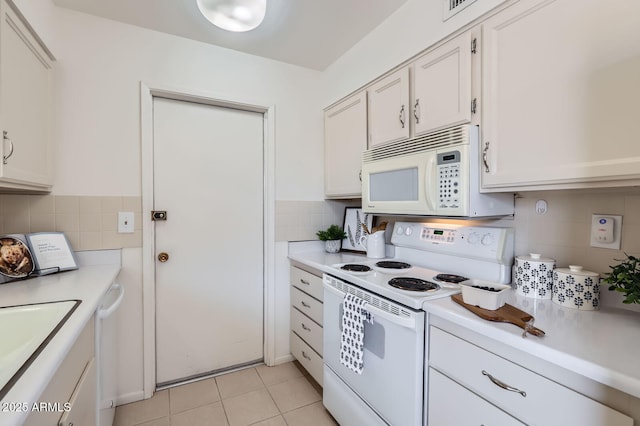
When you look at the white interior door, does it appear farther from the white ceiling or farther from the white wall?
the white ceiling

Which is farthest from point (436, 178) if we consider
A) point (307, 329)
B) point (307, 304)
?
point (307, 329)

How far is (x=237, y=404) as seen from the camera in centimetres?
188

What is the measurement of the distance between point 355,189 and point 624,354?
Answer: 1.57 metres

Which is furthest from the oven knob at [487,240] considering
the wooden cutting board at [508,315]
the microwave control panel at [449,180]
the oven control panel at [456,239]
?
the wooden cutting board at [508,315]

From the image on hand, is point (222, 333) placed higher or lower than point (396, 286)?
lower

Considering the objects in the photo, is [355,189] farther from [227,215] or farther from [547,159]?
[547,159]

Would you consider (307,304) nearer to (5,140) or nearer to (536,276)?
(536,276)

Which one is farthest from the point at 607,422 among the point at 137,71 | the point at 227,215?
the point at 137,71

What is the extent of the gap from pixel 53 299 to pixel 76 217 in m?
0.83

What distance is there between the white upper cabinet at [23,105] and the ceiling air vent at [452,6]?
6.14 ft

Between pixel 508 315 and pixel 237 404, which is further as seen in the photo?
pixel 237 404

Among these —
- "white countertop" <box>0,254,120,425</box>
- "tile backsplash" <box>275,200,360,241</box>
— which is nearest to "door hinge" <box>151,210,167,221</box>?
"white countertop" <box>0,254,120,425</box>

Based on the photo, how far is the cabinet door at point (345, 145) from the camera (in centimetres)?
206

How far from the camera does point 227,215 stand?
2.24 meters
